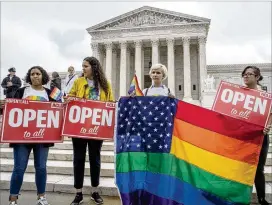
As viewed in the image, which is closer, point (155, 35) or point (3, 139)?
point (3, 139)

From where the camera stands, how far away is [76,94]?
4.10m

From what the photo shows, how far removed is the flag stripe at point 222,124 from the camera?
3.46m

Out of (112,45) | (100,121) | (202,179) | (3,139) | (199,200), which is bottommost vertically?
(199,200)

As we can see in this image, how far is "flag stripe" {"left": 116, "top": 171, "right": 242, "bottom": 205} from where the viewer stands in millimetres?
3199

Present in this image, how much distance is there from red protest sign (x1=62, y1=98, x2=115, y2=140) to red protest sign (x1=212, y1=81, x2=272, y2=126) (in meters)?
1.69

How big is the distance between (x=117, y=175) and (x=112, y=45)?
124ft

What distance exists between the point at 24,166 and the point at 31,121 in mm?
660

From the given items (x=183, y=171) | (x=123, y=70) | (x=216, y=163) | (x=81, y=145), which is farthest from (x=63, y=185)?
(x=123, y=70)

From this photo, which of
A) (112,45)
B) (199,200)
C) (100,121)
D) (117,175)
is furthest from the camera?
(112,45)

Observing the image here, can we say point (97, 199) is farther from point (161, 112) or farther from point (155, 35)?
point (155, 35)

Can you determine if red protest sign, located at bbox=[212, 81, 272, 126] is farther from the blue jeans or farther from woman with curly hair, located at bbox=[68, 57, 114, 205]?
the blue jeans

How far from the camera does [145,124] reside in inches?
143

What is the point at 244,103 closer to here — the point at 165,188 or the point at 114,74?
the point at 165,188

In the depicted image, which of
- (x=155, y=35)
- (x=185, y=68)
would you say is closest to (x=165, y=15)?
(x=155, y=35)
